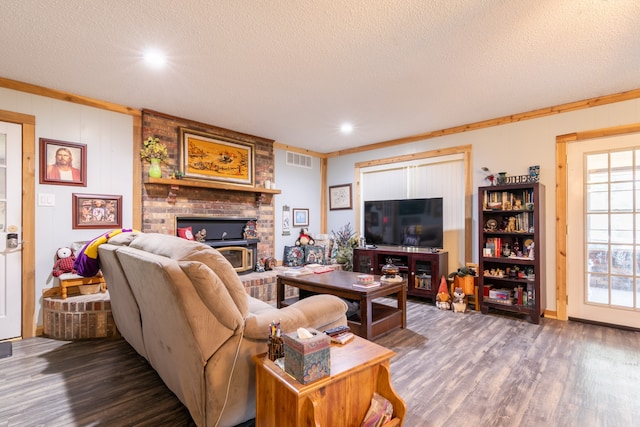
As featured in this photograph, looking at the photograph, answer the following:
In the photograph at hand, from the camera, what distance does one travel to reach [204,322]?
1436 millimetres

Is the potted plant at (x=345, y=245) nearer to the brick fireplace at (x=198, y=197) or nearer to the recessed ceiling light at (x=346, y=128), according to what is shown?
the brick fireplace at (x=198, y=197)

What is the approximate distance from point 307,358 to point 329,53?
2.26 m

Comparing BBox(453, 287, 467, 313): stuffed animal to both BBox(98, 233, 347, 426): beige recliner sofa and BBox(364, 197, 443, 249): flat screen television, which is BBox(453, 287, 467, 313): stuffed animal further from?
BBox(98, 233, 347, 426): beige recliner sofa

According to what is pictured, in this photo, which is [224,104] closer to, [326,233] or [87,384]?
[87,384]

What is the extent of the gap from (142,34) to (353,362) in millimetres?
2581

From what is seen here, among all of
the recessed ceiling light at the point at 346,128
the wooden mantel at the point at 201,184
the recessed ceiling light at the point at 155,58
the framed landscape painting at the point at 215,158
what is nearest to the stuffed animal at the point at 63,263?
the wooden mantel at the point at 201,184

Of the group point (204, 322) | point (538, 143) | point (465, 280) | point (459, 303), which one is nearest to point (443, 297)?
point (459, 303)

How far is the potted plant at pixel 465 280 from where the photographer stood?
401 centimetres

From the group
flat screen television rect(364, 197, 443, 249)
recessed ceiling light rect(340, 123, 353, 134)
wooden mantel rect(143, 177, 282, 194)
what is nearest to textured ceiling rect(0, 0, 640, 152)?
recessed ceiling light rect(340, 123, 353, 134)

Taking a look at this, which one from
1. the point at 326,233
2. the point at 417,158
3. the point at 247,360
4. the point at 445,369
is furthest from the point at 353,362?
the point at 326,233

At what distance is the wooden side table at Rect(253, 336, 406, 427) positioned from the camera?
1.24 meters

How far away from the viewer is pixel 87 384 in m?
2.15

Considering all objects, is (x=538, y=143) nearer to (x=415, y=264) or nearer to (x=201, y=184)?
(x=415, y=264)

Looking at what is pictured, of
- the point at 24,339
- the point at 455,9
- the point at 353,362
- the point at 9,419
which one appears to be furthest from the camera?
the point at 24,339
